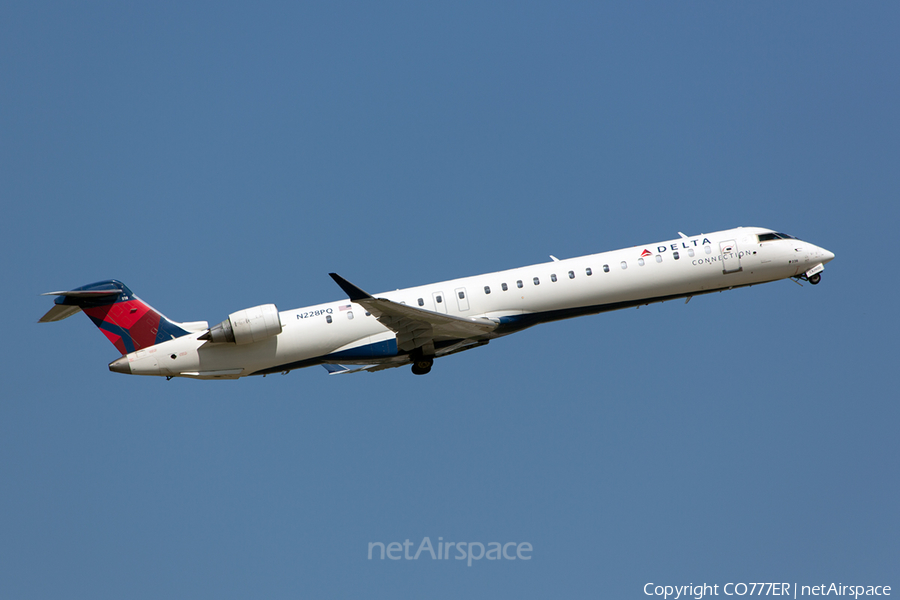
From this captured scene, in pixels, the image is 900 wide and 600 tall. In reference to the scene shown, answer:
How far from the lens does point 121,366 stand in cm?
2531

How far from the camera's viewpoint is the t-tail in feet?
83.6

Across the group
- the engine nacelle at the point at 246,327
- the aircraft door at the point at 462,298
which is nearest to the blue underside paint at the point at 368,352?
the engine nacelle at the point at 246,327

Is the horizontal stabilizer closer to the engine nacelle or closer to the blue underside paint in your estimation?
the engine nacelle

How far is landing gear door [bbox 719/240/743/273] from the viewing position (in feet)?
89.3

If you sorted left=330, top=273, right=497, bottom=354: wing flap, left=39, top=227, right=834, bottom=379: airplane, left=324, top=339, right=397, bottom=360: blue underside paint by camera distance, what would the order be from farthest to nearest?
left=324, top=339, right=397, bottom=360: blue underside paint < left=39, top=227, right=834, bottom=379: airplane < left=330, top=273, right=497, bottom=354: wing flap

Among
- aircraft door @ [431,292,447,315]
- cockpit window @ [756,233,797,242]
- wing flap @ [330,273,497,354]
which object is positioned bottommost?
wing flap @ [330,273,497,354]

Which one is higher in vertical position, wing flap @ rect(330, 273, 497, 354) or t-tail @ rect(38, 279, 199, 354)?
t-tail @ rect(38, 279, 199, 354)

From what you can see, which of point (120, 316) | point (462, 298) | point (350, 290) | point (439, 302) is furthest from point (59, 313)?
point (462, 298)

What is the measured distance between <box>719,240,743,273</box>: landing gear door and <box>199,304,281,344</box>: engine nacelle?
557 inches

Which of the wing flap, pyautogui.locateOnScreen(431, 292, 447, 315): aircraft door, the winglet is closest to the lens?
the winglet

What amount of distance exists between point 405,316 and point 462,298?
7.77 feet

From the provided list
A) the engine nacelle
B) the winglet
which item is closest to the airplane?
the engine nacelle

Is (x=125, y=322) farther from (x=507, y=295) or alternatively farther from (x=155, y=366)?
(x=507, y=295)

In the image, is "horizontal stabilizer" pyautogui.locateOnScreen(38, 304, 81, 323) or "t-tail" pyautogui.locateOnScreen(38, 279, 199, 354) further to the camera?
"t-tail" pyautogui.locateOnScreen(38, 279, 199, 354)
